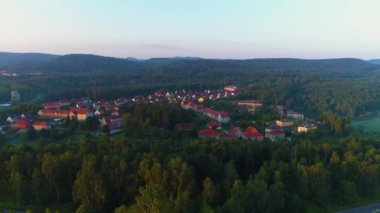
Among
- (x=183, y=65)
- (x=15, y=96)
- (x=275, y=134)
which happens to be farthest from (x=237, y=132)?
(x=183, y=65)

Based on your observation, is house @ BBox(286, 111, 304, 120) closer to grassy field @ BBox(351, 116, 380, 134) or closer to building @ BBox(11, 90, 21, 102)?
grassy field @ BBox(351, 116, 380, 134)

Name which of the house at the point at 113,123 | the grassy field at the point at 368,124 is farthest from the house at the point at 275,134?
the house at the point at 113,123

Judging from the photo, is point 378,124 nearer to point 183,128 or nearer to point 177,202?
point 183,128

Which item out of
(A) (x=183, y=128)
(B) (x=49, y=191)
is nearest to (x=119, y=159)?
(B) (x=49, y=191)

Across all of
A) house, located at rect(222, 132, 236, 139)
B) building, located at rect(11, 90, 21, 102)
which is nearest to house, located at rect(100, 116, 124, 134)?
house, located at rect(222, 132, 236, 139)

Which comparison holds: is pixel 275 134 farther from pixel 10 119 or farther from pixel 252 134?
pixel 10 119

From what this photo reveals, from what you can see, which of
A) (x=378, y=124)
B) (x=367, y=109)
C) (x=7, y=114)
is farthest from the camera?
(x=367, y=109)

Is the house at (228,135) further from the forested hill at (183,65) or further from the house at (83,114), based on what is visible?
the forested hill at (183,65)
